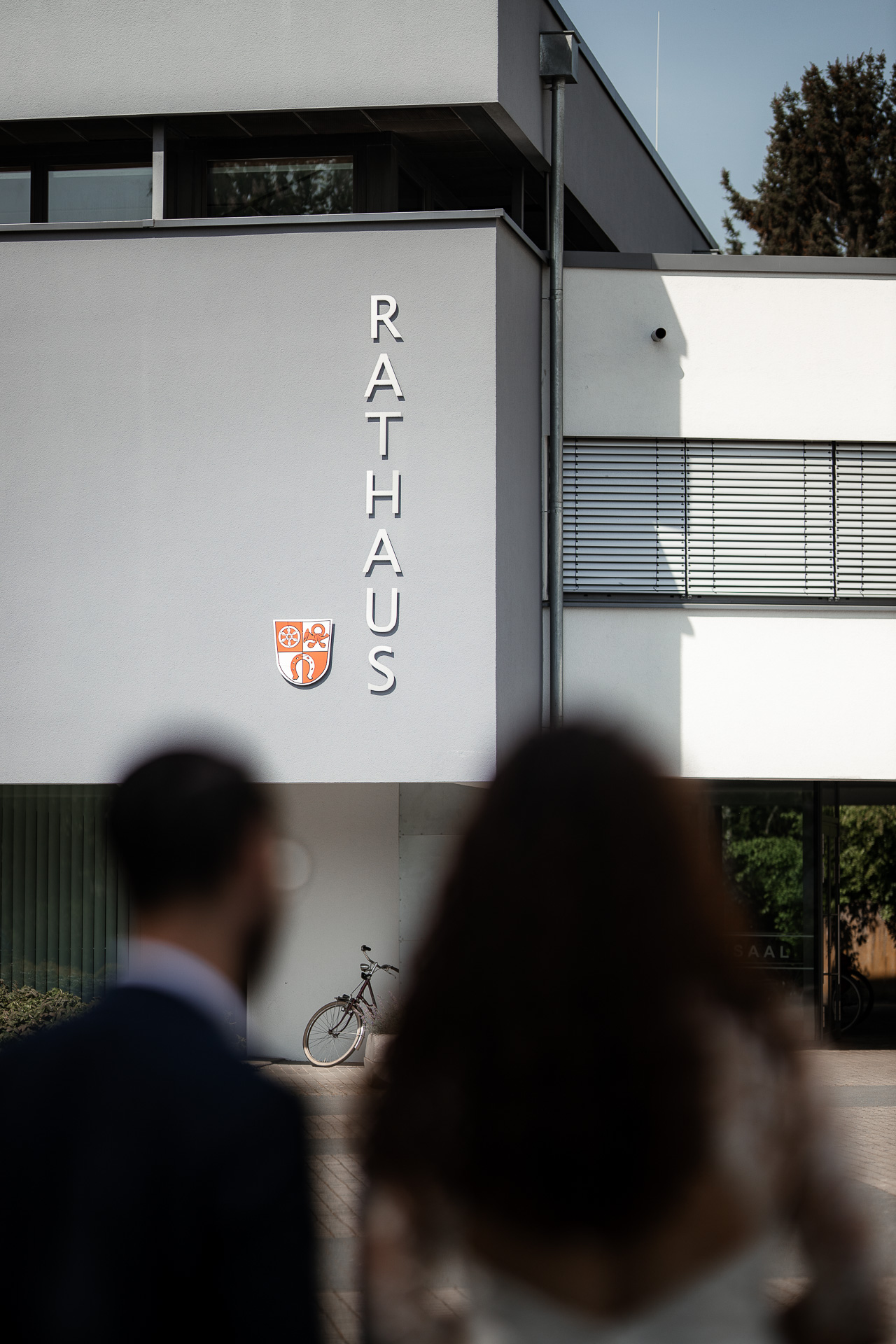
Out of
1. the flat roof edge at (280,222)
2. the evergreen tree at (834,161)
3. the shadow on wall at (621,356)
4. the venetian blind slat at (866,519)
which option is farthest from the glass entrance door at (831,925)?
the evergreen tree at (834,161)

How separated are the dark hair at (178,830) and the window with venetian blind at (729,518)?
10944 millimetres

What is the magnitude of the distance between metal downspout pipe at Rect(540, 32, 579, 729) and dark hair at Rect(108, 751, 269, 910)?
409 inches

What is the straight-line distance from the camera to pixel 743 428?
12836 mm

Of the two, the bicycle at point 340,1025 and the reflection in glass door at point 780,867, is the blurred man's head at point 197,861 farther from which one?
the reflection in glass door at point 780,867

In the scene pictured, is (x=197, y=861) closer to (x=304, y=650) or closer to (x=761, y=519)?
(x=304, y=650)

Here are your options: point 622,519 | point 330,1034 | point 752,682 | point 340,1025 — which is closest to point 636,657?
point 752,682

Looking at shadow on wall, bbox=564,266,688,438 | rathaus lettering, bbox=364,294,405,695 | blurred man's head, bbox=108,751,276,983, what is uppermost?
shadow on wall, bbox=564,266,688,438

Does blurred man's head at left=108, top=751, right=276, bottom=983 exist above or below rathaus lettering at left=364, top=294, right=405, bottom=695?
below

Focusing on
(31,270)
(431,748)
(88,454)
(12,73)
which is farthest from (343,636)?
(12,73)

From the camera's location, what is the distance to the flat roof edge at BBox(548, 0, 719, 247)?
12648 mm

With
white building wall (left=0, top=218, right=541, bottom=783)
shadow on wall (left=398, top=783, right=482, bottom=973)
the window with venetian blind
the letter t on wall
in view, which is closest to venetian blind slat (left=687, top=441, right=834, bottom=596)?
the window with venetian blind

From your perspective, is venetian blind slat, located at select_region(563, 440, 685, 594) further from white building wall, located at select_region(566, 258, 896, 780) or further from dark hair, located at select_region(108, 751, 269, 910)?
dark hair, located at select_region(108, 751, 269, 910)

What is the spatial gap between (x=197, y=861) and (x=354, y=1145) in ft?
1.43

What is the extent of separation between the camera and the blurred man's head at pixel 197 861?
6.14 ft
